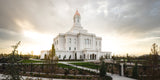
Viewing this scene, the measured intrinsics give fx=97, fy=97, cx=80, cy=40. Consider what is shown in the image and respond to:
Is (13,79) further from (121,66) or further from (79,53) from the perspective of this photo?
(79,53)

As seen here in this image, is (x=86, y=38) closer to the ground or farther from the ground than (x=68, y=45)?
farther from the ground

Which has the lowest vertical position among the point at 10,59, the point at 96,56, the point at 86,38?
the point at 96,56

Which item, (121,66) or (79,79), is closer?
(79,79)

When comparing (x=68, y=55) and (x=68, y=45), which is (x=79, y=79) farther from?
(x=68, y=45)

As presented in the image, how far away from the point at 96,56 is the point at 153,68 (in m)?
34.0

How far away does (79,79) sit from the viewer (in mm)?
9742

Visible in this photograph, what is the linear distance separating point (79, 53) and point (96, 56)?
7056mm

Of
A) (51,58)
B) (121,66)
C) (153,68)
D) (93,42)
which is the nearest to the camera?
(153,68)

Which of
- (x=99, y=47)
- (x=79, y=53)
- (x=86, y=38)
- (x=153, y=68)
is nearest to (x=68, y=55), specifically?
(x=79, y=53)

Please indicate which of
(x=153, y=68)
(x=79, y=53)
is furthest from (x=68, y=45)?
(x=153, y=68)

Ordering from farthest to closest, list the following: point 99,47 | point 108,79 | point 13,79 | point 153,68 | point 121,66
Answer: point 99,47 → point 121,66 → point 108,79 → point 153,68 → point 13,79

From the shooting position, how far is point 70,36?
4459 centimetres

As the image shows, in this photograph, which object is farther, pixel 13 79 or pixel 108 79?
pixel 108 79

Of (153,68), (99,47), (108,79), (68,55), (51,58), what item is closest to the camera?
(153,68)
